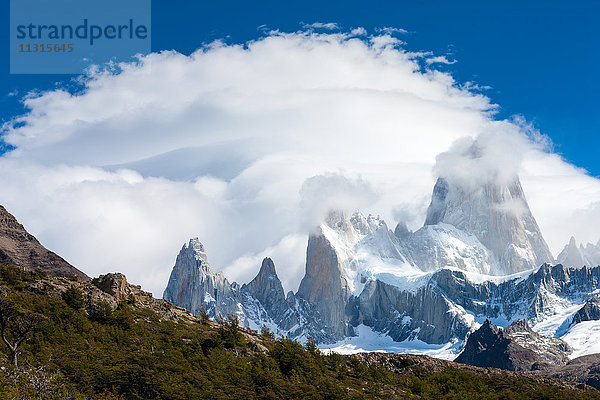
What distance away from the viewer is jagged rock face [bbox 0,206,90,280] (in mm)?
151875

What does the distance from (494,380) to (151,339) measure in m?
39.7

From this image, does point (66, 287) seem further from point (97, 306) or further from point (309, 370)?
point (309, 370)

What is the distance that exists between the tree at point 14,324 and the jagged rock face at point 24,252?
267 ft

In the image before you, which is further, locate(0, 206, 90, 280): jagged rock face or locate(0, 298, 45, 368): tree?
locate(0, 206, 90, 280): jagged rock face

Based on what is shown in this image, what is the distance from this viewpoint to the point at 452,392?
78438 mm

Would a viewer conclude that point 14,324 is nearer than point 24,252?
Yes

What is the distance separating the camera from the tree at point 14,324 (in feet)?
213

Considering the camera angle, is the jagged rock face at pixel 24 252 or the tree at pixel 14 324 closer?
the tree at pixel 14 324

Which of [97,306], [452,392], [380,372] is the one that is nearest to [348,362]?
[380,372]

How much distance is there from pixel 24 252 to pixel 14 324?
3719 inches

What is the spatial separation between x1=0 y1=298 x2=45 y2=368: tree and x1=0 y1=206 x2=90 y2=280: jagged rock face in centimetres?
8126

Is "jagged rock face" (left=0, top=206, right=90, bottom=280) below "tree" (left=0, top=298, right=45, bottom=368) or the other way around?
the other way around

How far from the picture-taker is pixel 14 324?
69375mm

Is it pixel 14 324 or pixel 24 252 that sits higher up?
pixel 24 252
